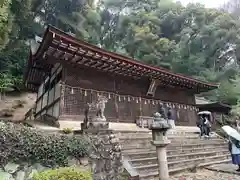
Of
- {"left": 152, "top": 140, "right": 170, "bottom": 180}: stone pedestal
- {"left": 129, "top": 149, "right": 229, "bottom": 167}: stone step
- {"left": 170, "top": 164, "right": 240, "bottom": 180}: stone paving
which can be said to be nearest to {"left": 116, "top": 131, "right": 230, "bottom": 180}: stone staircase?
{"left": 129, "top": 149, "right": 229, "bottom": 167}: stone step

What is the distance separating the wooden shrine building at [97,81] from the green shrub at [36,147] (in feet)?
15.9

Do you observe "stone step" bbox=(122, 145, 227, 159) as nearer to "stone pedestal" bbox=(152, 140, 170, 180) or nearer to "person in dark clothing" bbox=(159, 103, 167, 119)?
"stone pedestal" bbox=(152, 140, 170, 180)

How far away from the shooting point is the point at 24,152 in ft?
14.6

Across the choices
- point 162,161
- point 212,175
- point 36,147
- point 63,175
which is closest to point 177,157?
point 212,175

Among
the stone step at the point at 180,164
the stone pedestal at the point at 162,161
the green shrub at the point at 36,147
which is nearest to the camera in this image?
the green shrub at the point at 36,147

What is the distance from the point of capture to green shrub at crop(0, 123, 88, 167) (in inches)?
170

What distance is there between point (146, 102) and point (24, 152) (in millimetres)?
10254

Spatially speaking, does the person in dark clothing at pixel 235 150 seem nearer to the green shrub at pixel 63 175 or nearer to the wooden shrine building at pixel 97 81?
the green shrub at pixel 63 175

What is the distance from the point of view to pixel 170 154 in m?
8.30

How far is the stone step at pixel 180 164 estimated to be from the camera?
21.5 ft

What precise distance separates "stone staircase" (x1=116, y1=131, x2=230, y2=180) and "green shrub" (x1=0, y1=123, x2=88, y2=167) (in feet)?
5.26

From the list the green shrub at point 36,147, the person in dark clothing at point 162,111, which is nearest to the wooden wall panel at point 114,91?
the person in dark clothing at point 162,111

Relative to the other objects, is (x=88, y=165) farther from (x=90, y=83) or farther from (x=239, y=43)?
(x=239, y=43)

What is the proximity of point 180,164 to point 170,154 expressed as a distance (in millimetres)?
548
